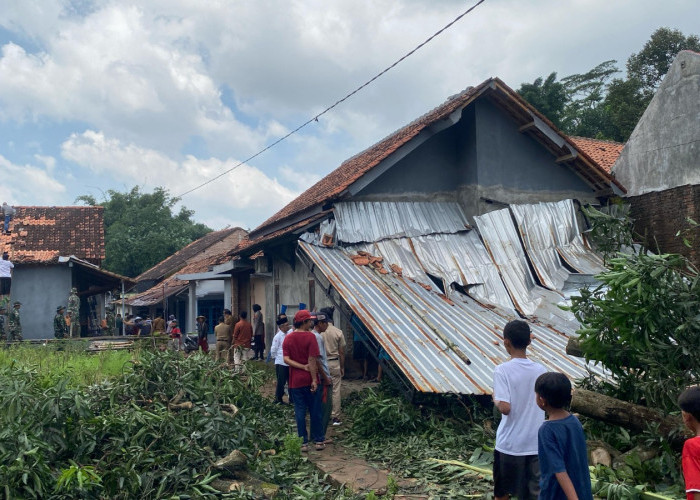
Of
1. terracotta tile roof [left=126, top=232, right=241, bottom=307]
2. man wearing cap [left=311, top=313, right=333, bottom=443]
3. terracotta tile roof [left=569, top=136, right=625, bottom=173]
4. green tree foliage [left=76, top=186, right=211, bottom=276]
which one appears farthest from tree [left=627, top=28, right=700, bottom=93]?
green tree foliage [left=76, top=186, right=211, bottom=276]

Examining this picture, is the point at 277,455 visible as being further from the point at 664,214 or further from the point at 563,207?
the point at 664,214

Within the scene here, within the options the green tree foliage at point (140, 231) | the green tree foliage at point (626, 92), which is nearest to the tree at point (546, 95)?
the green tree foliage at point (626, 92)

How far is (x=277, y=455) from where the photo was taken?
22.3ft

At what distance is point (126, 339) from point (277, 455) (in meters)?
7.48

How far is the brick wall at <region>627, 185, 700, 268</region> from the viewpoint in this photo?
12117 mm

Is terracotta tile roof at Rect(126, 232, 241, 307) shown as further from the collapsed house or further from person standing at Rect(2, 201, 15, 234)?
person standing at Rect(2, 201, 15, 234)

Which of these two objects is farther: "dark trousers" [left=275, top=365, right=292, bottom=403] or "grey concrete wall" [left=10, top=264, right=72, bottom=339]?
"grey concrete wall" [left=10, top=264, right=72, bottom=339]

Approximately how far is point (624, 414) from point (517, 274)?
6.27 meters

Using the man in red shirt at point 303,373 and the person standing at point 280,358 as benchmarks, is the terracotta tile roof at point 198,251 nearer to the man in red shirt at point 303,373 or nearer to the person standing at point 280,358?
the person standing at point 280,358

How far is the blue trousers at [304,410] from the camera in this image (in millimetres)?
7496

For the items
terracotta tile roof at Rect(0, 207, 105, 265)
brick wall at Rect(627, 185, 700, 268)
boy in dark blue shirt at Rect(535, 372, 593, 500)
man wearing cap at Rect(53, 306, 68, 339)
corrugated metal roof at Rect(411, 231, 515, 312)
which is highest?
terracotta tile roof at Rect(0, 207, 105, 265)

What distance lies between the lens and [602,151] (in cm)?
1644

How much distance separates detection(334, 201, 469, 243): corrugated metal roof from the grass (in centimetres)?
457

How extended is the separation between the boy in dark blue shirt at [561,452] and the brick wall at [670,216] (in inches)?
374
